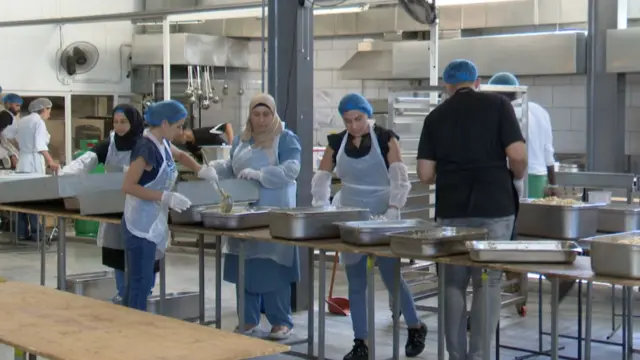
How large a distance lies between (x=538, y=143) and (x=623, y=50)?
5.93 ft

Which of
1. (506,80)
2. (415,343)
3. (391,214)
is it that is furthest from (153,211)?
(506,80)

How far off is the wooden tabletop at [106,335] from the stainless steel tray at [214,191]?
1398 millimetres

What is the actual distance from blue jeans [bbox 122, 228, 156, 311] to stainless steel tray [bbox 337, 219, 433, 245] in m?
1.02

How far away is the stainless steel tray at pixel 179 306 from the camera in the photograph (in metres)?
5.33

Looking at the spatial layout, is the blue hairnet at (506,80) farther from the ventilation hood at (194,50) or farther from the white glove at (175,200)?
the ventilation hood at (194,50)

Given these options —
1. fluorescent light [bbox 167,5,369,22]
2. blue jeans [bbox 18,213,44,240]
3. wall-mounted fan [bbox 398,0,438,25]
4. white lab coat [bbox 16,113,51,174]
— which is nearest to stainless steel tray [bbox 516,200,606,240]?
wall-mounted fan [bbox 398,0,438,25]

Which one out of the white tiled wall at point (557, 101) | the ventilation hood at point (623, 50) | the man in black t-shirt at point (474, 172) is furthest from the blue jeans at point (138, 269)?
the white tiled wall at point (557, 101)

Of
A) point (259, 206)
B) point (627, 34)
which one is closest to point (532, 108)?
point (627, 34)

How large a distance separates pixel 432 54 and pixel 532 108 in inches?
44.4

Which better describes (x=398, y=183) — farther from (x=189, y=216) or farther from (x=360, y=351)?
(x=189, y=216)

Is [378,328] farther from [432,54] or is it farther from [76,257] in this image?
[76,257]

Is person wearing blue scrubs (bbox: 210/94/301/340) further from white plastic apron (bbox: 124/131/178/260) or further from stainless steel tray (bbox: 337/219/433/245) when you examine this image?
stainless steel tray (bbox: 337/219/433/245)

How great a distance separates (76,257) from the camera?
28.0 ft

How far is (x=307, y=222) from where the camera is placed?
4078mm
